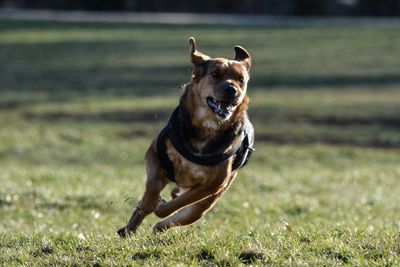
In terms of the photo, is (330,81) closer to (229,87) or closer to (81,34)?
(81,34)

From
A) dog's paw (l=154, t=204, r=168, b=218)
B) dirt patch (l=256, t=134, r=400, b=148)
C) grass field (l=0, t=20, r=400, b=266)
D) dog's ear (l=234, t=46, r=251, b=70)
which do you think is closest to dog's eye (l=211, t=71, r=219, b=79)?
dog's ear (l=234, t=46, r=251, b=70)

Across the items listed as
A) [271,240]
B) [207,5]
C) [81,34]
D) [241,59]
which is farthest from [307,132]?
[207,5]

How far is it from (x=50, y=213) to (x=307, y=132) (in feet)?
40.6

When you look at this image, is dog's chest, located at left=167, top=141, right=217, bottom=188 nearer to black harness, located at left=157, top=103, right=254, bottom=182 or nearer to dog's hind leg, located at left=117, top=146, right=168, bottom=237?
black harness, located at left=157, top=103, right=254, bottom=182

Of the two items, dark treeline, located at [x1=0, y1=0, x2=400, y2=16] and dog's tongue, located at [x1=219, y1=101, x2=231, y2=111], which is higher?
dog's tongue, located at [x1=219, y1=101, x2=231, y2=111]

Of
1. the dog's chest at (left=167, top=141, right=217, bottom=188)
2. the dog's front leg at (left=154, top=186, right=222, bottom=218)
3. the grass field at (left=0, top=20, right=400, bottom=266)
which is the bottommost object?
the grass field at (left=0, top=20, right=400, bottom=266)

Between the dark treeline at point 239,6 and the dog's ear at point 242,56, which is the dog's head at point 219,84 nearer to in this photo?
the dog's ear at point 242,56

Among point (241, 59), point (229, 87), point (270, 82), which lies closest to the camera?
point (229, 87)

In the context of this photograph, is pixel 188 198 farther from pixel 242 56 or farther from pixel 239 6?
pixel 239 6

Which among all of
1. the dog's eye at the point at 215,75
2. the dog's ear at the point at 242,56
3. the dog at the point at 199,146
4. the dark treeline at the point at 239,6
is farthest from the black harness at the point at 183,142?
the dark treeline at the point at 239,6

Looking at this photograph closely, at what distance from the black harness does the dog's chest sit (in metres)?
0.04

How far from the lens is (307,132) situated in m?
22.9

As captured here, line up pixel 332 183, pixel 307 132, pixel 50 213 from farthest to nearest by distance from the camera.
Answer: pixel 307 132, pixel 332 183, pixel 50 213

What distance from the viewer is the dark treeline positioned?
59.4m
